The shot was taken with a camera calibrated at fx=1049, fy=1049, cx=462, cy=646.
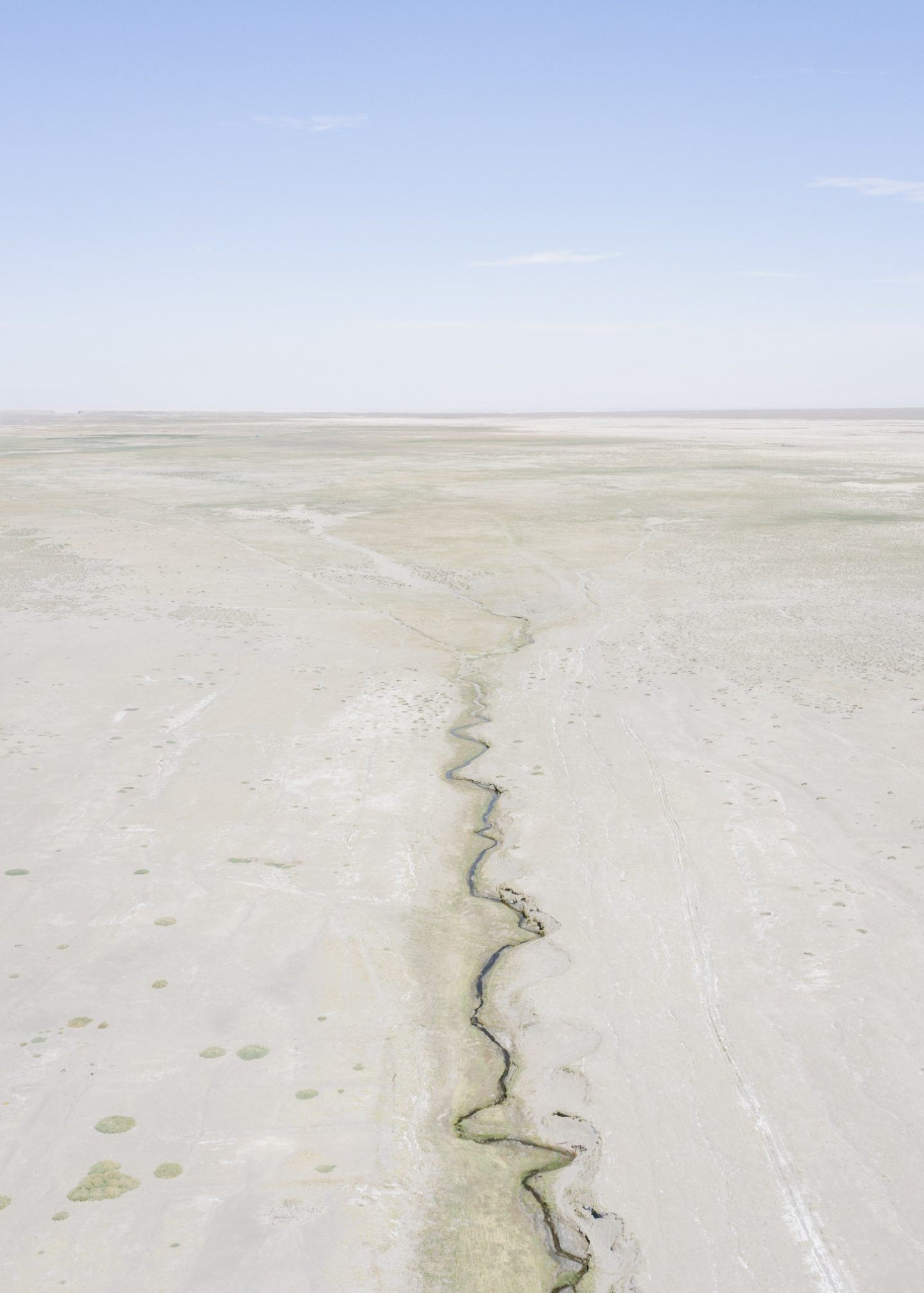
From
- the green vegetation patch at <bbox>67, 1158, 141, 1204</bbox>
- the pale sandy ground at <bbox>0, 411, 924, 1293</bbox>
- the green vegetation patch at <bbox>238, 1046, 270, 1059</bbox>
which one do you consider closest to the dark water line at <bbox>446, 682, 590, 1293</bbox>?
the pale sandy ground at <bbox>0, 411, 924, 1293</bbox>

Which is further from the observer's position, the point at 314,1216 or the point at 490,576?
the point at 490,576

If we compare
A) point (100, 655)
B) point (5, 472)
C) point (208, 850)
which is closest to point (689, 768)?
point (208, 850)

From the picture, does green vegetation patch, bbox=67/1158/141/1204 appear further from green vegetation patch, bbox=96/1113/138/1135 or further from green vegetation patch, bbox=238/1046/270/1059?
green vegetation patch, bbox=238/1046/270/1059

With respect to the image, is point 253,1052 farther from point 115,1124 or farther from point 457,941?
point 457,941

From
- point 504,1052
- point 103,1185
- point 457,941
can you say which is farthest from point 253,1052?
point 457,941

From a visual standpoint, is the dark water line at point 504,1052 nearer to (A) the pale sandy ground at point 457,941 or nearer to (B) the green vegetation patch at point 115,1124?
(A) the pale sandy ground at point 457,941

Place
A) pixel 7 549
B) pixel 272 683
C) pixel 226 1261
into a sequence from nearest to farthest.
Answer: pixel 226 1261 < pixel 272 683 < pixel 7 549

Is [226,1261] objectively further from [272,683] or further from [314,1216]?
[272,683]

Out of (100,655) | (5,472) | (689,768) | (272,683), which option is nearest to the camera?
(689,768)
